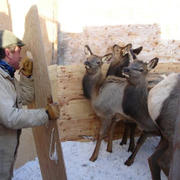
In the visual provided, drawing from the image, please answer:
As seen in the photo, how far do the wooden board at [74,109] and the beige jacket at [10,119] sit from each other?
5.68ft

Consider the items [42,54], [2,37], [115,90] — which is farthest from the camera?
[115,90]

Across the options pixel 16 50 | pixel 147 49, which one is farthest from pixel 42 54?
pixel 147 49

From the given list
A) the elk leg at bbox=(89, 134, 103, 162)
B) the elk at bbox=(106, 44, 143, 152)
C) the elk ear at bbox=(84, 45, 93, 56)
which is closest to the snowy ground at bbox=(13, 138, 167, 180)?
the elk leg at bbox=(89, 134, 103, 162)

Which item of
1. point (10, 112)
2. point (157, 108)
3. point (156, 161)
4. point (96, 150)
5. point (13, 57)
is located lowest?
point (96, 150)

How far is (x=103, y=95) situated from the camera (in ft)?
13.9

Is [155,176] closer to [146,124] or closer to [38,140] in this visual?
[146,124]

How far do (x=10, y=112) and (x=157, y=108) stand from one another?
5.05ft

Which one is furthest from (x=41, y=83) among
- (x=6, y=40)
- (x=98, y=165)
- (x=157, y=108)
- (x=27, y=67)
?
(x=98, y=165)

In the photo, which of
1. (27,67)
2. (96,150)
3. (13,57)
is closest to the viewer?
(13,57)

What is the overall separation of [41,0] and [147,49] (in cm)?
234

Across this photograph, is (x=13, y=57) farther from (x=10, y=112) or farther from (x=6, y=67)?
(x=10, y=112)

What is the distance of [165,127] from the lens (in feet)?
8.59

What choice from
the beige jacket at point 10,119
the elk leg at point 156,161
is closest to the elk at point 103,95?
the elk leg at point 156,161

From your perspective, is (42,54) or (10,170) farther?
(42,54)
